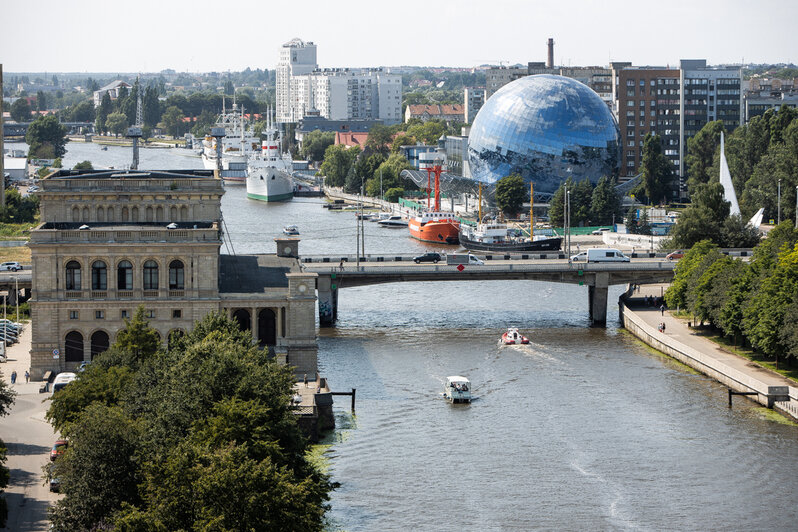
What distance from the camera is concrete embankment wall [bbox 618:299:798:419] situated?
230 feet

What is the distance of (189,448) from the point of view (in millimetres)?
44188

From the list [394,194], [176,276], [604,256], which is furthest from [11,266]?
[394,194]

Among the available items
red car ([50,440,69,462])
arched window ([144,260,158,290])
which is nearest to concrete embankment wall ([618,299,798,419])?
arched window ([144,260,158,290])

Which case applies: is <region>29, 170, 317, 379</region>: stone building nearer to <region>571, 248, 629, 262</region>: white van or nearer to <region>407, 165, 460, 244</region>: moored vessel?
<region>571, 248, 629, 262</region>: white van

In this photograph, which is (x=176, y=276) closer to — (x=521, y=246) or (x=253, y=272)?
(x=253, y=272)

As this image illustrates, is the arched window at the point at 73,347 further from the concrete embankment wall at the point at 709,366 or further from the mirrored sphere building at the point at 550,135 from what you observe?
the mirrored sphere building at the point at 550,135

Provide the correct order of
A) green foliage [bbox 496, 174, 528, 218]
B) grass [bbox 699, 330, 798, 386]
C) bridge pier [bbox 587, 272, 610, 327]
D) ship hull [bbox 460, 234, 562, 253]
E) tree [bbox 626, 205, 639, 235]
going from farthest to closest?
green foliage [bbox 496, 174, 528, 218], tree [bbox 626, 205, 639, 235], ship hull [bbox 460, 234, 562, 253], bridge pier [bbox 587, 272, 610, 327], grass [bbox 699, 330, 798, 386]

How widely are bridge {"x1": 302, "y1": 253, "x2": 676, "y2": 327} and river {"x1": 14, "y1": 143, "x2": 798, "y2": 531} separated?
1630 mm

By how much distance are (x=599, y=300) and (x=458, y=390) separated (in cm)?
2592

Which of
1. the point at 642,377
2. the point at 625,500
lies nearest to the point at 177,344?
the point at 625,500

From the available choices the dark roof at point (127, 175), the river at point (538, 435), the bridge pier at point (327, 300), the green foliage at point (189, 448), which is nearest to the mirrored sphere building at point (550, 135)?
the river at point (538, 435)

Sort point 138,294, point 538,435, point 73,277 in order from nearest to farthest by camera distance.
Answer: point 538,435
point 73,277
point 138,294

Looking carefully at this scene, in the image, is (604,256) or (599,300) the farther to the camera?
(604,256)

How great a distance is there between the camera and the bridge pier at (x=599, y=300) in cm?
9506
